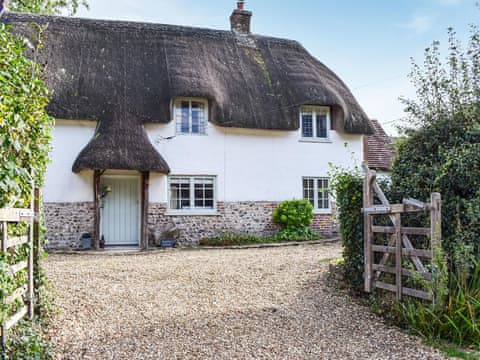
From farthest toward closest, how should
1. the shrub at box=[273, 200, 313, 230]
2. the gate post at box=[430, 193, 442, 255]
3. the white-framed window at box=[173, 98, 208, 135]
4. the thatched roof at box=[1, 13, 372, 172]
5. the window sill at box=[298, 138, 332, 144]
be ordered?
the window sill at box=[298, 138, 332, 144] < the shrub at box=[273, 200, 313, 230] < the white-framed window at box=[173, 98, 208, 135] < the thatched roof at box=[1, 13, 372, 172] < the gate post at box=[430, 193, 442, 255]

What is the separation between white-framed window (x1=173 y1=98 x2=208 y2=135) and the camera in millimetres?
13508

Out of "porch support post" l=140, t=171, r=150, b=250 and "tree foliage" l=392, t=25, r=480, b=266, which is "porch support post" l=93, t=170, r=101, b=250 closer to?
"porch support post" l=140, t=171, r=150, b=250

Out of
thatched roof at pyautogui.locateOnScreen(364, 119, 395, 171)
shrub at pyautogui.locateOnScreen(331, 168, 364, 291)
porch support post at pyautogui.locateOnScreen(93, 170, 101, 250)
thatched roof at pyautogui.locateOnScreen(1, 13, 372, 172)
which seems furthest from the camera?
thatched roof at pyautogui.locateOnScreen(364, 119, 395, 171)

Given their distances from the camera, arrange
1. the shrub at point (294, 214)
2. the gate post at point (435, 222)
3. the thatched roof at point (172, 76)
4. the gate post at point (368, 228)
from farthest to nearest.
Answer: the shrub at point (294, 214)
the thatched roof at point (172, 76)
the gate post at point (368, 228)
the gate post at point (435, 222)

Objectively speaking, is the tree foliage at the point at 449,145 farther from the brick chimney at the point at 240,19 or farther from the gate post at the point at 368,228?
the brick chimney at the point at 240,19

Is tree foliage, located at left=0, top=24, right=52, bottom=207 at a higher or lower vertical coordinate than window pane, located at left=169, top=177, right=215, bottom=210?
higher

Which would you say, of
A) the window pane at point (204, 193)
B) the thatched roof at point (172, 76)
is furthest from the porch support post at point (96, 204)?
the window pane at point (204, 193)

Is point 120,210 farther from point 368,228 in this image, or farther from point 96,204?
point 368,228

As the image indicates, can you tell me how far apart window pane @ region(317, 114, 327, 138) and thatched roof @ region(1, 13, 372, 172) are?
0.38 meters

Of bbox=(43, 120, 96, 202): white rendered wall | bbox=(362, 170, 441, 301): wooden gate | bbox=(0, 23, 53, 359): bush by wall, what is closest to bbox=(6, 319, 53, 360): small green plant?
bbox=(0, 23, 53, 359): bush by wall

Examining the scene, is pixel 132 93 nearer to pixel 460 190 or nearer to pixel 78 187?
pixel 78 187

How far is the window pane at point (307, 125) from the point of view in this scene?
49.0 feet

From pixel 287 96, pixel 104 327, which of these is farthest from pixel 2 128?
pixel 287 96

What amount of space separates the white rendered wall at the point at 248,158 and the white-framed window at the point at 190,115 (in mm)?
235
